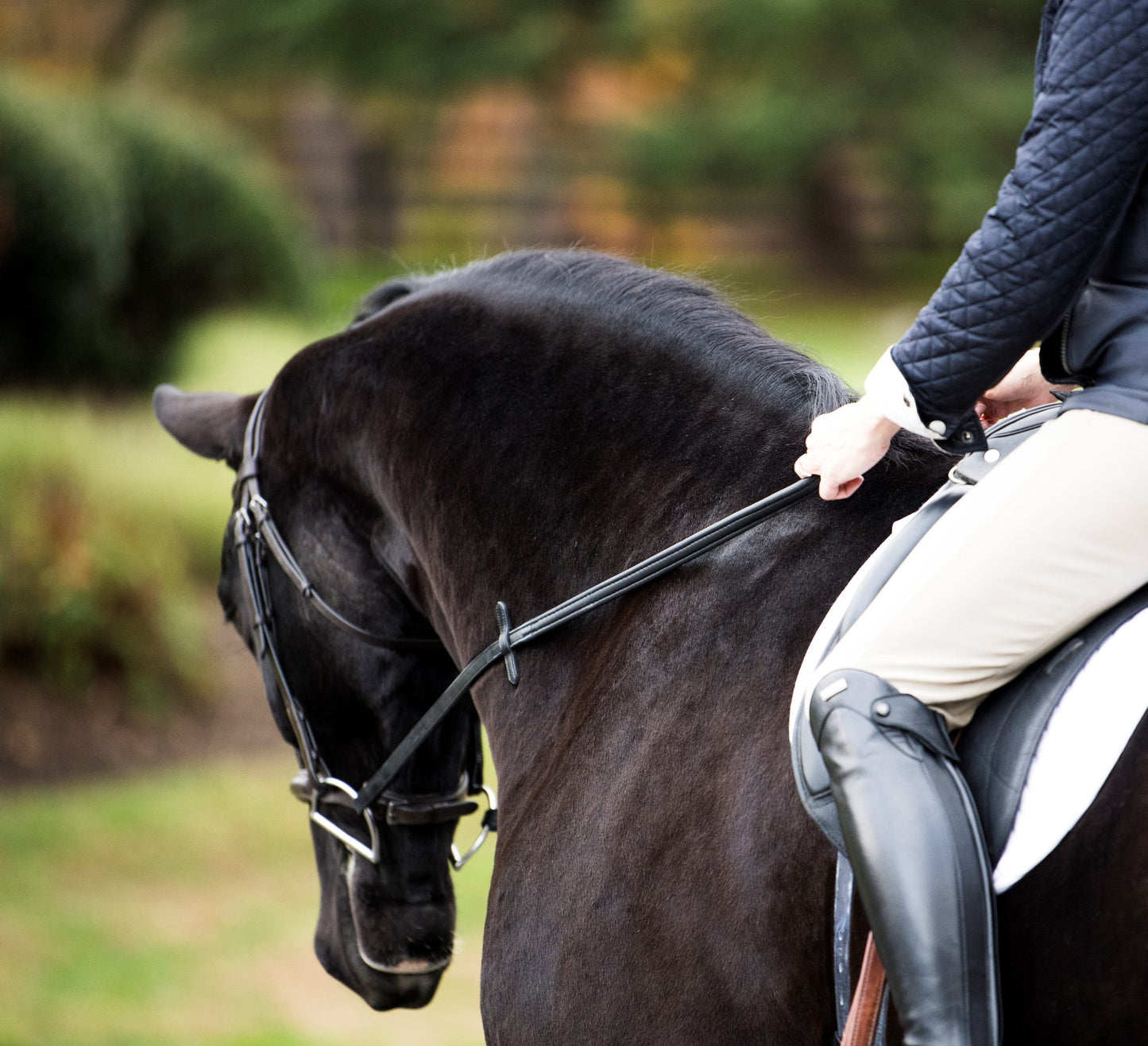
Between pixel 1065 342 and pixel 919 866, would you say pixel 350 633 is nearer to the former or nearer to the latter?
pixel 919 866

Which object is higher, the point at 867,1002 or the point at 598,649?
the point at 598,649

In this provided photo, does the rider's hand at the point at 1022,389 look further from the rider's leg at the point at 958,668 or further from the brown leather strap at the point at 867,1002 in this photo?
the brown leather strap at the point at 867,1002

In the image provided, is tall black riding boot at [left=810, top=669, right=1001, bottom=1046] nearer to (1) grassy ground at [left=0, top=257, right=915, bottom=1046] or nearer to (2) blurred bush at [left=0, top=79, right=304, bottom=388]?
(1) grassy ground at [left=0, top=257, right=915, bottom=1046]

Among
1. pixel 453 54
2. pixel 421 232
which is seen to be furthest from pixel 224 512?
pixel 421 232

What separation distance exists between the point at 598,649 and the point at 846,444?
0.59 metres

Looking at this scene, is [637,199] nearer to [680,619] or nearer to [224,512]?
[224,512]

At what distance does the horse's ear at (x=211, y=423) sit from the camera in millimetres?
2697

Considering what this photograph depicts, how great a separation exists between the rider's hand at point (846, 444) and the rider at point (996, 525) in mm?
93

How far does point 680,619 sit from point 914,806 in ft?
1.87

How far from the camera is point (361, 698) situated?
8.34ft

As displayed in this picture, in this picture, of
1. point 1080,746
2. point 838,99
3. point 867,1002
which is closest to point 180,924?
point 867,1002

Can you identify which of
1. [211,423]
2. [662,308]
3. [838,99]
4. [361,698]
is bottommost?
[361,698]

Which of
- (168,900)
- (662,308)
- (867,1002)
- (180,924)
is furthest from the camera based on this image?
(168,900)

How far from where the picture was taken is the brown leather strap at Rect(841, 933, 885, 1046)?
1.54 m
